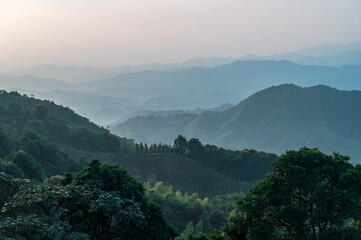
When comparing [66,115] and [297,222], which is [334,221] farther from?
[66,115]

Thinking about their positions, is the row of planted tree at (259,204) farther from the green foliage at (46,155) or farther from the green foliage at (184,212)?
the green foliage at (46,155)

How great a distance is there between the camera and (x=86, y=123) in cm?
9962

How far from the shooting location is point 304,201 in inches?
689

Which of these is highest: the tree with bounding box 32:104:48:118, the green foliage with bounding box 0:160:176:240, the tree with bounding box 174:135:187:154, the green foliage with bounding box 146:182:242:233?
the tree with bounding box 32:104:48:118

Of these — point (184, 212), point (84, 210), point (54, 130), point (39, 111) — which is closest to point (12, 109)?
point (39, 111)

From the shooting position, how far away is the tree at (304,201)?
1611 centimetres

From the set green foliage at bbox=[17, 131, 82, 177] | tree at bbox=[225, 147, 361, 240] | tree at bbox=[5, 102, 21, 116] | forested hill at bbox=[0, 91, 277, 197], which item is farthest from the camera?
tree at bbox=[5, 102, 21, 116]

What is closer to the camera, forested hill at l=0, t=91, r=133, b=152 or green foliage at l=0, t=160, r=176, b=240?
green foliage at l=0, t=160, r=176, b=240

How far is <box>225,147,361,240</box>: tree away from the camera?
16109mm

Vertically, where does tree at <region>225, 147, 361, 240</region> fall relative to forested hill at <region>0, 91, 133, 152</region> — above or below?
below

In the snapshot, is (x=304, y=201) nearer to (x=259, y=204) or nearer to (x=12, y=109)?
(x=259, y=204)

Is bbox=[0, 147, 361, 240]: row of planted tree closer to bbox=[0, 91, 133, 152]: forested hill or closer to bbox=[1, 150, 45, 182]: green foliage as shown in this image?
bbox=[1, 150, 45, 182]: green foliage

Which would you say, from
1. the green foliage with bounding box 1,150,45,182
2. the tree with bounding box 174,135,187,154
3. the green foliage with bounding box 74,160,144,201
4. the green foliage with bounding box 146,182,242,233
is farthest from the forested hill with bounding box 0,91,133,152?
the green foliage with bounding box 74,160,144,201

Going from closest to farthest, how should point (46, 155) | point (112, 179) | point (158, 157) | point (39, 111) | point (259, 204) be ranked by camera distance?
point (259, 204)
point (112, 179)
point (46, 155)
point (158, 157)
point (39, 111)
